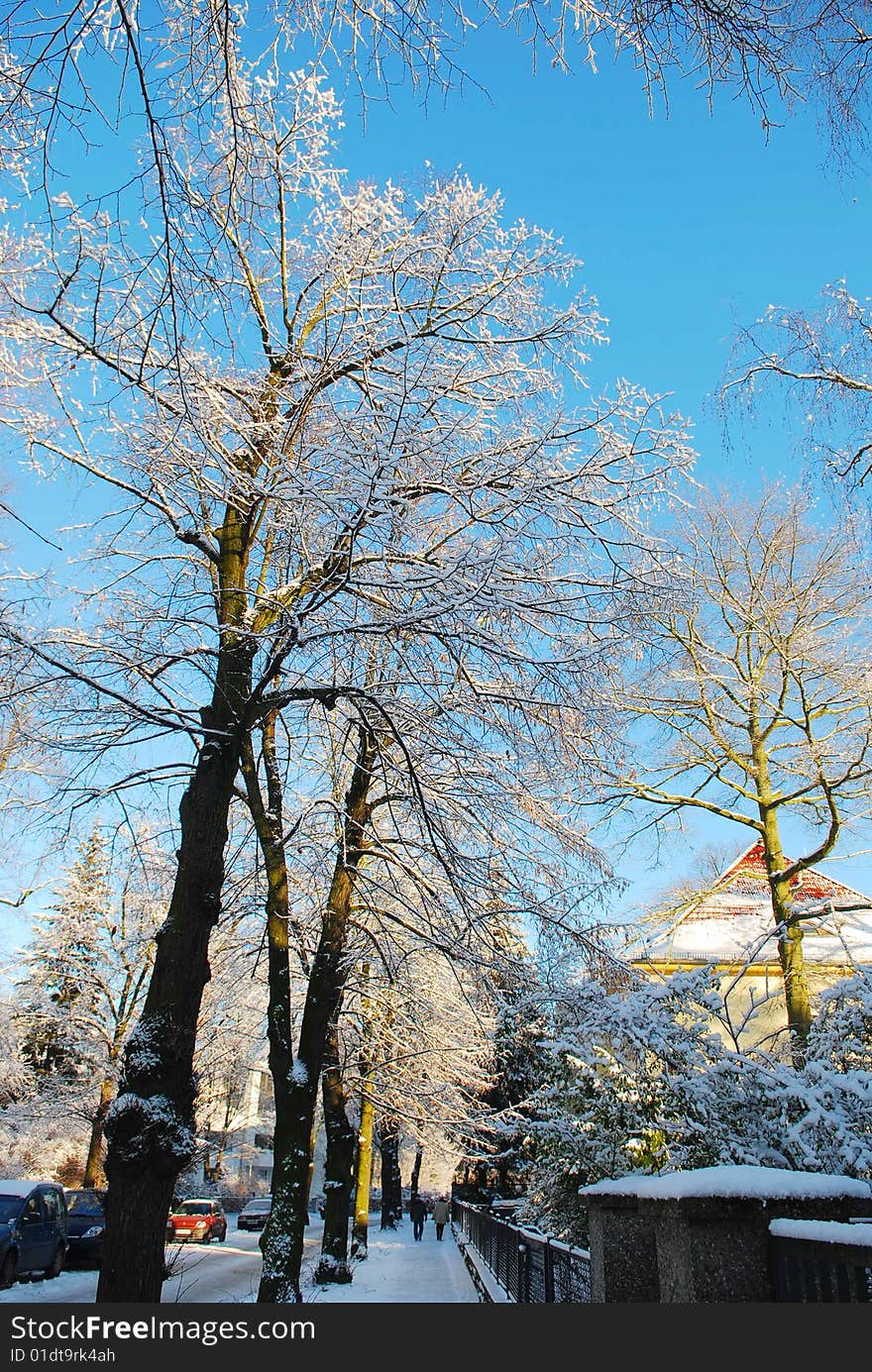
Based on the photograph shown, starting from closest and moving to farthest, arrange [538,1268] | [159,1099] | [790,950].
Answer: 1. [159,1099]
2. [538,1268]
3. [790,950]

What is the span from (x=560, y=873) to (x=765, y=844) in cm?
747

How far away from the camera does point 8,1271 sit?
12641 mm

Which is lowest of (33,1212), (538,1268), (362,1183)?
(362,1183)

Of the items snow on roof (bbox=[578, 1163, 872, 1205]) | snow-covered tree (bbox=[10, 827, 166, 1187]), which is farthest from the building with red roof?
snow-covered tree (bbox=[10, 827, 166, 1187])

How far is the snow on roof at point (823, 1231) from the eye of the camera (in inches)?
107

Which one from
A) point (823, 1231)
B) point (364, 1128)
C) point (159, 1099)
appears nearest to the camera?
point (823, 1231)

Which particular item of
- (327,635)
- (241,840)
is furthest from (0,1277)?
(327,635)

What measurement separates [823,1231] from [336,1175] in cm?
1568

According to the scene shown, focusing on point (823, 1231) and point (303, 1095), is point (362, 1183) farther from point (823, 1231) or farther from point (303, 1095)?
point (823, 1231)

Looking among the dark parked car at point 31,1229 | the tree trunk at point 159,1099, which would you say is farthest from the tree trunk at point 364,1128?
the tree trunk at point 159,1099

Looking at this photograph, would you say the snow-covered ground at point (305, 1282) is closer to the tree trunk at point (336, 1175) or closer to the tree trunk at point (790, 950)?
the tree trunk at point (336, 1175)

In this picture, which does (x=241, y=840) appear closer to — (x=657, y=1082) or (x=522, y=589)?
(x=522, y=589)

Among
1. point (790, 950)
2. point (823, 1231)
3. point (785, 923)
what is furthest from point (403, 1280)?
point (823, 1231)

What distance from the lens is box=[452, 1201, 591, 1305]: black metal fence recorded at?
252 inches
